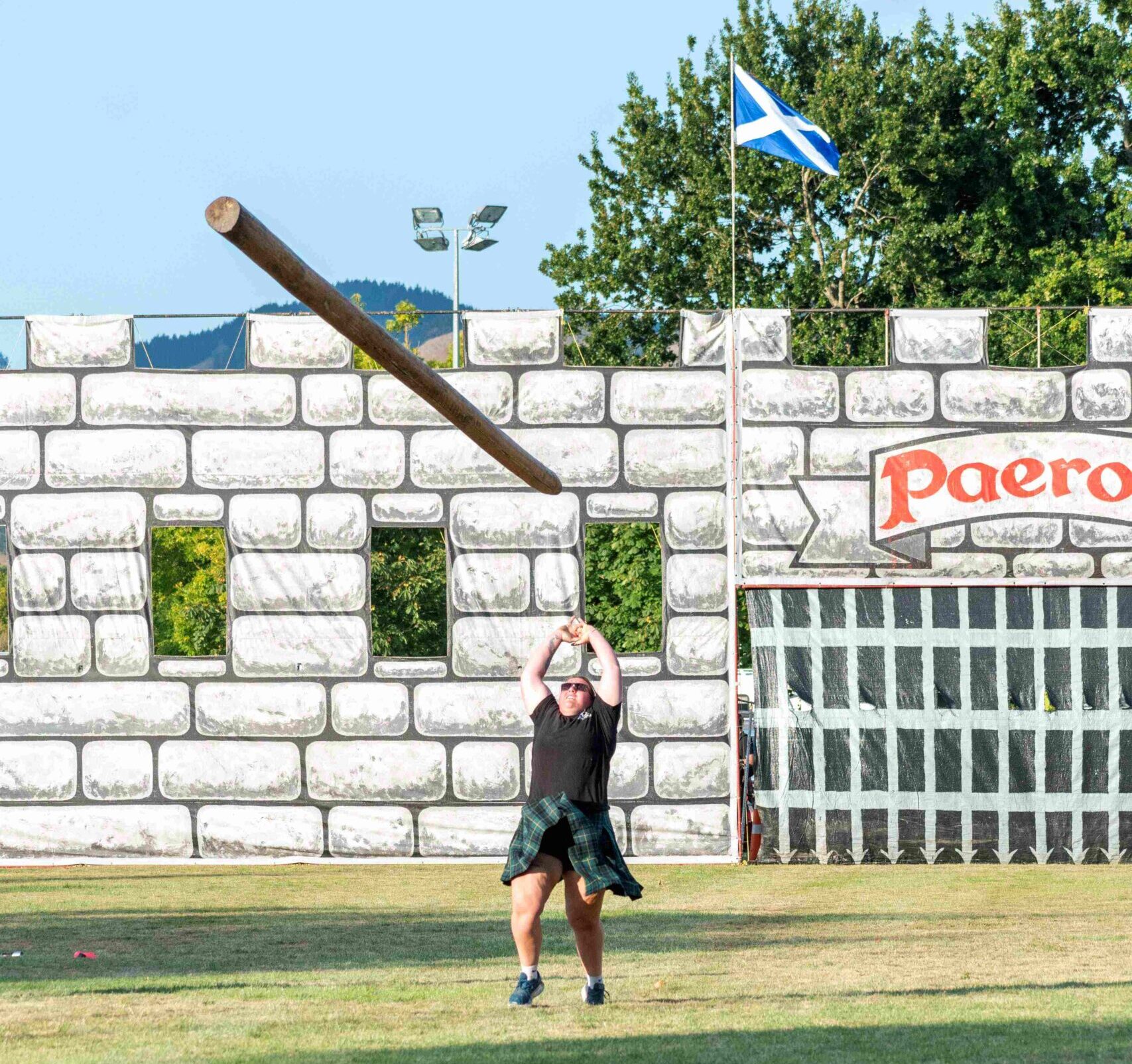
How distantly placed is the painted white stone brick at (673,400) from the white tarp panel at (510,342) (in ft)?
2.42

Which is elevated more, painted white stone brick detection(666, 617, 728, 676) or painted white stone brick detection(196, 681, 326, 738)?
painted white stone brick detection(666, 617, 728, 676)

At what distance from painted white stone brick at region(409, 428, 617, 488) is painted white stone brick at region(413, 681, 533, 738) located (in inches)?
77.5

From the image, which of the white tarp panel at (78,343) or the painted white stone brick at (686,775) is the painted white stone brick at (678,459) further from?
the white tarp panel at (78,343)

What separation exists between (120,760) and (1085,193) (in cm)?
2466

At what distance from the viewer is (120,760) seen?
16.4 metres

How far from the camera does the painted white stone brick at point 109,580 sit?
16516mm

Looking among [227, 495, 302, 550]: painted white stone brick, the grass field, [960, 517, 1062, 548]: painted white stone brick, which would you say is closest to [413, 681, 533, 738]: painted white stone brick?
the grass field

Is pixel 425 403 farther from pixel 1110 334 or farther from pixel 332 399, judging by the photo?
pixel 1110 334

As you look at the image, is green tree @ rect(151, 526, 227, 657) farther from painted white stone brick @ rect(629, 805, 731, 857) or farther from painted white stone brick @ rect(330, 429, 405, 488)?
painted white stone brick @ rect(629, 805, 731, 857)

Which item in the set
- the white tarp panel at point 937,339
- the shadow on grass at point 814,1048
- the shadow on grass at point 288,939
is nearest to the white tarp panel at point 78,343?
the shadow on grass at point 288,939

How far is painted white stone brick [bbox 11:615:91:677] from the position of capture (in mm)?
16484

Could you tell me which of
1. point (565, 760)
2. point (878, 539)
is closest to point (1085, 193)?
point (878, 539)

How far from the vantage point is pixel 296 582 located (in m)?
16.5

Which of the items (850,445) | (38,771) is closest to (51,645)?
(38,771)
